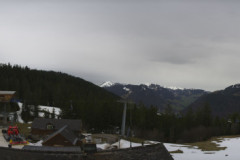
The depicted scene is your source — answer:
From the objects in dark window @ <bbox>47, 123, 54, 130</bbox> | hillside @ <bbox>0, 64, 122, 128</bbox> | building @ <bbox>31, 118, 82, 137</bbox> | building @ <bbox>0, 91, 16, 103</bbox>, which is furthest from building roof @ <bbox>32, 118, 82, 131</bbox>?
hillside @ <bbox>0, 64, 122, 128</bbox>

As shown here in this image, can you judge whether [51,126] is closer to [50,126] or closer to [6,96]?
[50,126]

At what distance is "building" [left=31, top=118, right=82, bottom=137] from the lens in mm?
64000

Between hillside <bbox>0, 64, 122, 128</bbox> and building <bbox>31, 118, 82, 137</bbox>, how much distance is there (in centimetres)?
2922

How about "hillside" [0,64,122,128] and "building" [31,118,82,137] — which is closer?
"building" [31,118,82,137]

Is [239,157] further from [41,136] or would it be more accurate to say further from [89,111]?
[89,111]

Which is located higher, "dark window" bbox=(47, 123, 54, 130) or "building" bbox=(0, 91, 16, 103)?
"building" bbox=(0, 91, 16, 103)

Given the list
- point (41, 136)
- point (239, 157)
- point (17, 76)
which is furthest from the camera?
point (17, 76)

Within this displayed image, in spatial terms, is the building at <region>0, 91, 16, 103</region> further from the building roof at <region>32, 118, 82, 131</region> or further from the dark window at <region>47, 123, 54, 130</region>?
the dark window at <region>47, 123, 54, 130</region>

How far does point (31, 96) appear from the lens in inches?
4916

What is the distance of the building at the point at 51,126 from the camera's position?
6400cm

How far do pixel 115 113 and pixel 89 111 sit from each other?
10322 mm

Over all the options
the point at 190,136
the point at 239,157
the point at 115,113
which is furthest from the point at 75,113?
the point at 239,157

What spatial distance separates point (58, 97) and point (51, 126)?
265 feet

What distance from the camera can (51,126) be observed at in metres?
65.2
